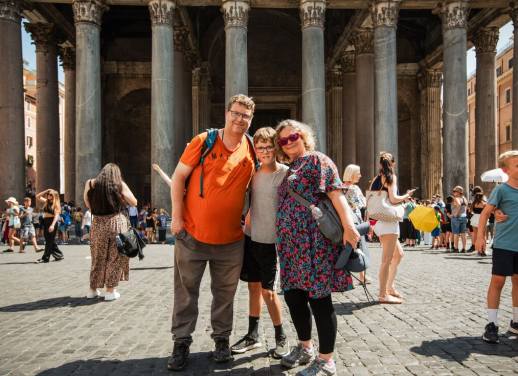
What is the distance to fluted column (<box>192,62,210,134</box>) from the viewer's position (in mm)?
25500

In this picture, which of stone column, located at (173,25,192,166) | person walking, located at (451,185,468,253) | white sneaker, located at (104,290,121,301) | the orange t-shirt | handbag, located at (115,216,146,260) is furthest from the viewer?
stone column, located at (173,25,192,166)

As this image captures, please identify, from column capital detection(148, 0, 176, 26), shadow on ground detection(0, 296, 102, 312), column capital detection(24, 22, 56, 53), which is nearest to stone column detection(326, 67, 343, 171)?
column capital detection(148, 0, 176, 26)

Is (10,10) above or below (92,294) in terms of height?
above

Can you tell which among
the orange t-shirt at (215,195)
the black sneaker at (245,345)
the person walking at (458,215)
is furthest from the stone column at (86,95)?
the orange t-shirt at (215,195)

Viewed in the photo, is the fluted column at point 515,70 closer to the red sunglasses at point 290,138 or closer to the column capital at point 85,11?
the column capital at point 85,11

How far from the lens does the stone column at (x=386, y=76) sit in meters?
17.7

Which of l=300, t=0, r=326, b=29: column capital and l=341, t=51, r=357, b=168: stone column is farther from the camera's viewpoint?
l=341, t=51, r=357, b=168: stone column

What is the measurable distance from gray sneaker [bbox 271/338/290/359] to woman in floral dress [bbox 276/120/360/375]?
531 millimetres

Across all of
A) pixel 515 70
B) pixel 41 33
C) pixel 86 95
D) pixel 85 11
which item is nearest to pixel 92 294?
pixel 86 95

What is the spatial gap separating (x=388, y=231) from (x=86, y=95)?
14196 millimetres

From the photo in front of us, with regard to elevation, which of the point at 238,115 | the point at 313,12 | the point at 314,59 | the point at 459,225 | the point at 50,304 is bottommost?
the point at 50,304

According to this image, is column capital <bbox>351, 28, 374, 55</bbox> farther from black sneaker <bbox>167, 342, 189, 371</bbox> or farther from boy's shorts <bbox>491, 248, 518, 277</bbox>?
black sneaker <bbox>167, 342, 189, 371</bbox>

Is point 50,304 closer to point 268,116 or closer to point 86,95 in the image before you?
point 86,95

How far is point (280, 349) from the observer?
405 centimetres
